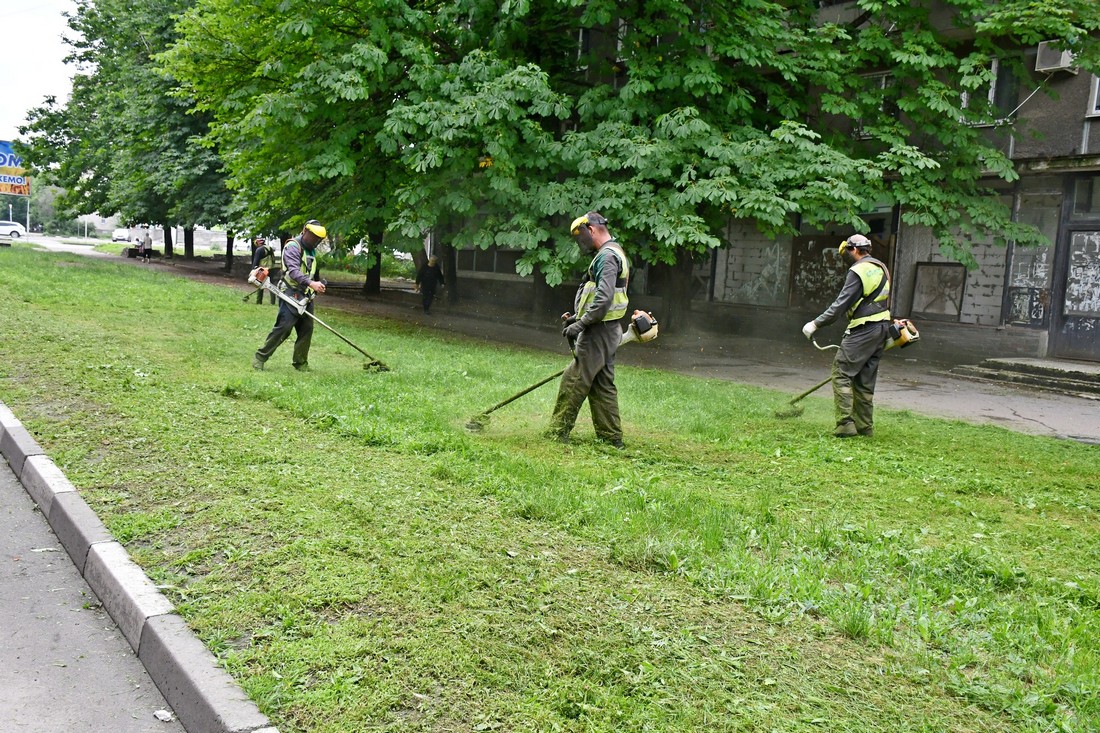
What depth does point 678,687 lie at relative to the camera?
3414 millimetres

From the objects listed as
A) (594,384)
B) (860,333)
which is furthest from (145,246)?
(860,333)

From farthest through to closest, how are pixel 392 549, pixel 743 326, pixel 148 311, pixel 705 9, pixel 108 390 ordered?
pixel 743 326, pixel 148 311, pixel 705 9, pixel 108 390, pixel 392 549

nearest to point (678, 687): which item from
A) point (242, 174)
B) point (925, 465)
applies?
point (925, 465)

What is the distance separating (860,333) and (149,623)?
7.30 m

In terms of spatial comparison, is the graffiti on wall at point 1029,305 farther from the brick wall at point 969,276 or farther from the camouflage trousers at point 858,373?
the camouflage trousers at point 858,373

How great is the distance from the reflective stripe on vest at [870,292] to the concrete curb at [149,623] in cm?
709

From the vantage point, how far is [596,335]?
7.78 meters

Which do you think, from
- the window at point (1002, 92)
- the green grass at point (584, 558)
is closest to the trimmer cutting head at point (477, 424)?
the green grass at point (584, 558)

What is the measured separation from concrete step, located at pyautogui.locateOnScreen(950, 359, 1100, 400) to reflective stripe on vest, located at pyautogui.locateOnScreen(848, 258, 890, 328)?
22.7 ft

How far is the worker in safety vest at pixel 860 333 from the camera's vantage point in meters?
9.15

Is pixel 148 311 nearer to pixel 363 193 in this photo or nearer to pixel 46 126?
pixel 363 193

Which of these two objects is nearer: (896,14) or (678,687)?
(678,687)

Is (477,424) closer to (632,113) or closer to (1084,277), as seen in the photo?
(632,113)

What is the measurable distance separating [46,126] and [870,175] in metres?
37.0
